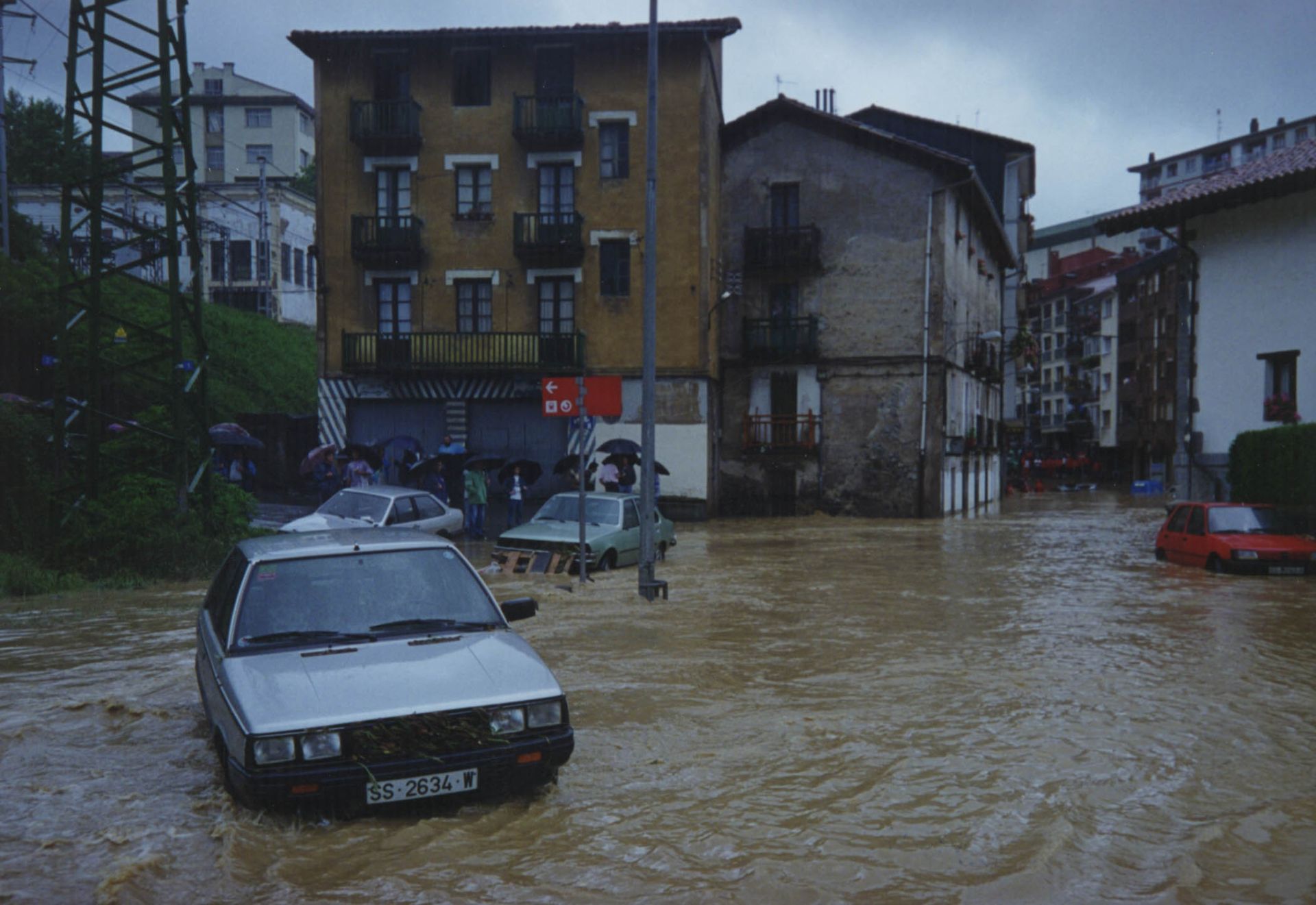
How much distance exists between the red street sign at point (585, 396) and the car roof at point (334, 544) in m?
6.93

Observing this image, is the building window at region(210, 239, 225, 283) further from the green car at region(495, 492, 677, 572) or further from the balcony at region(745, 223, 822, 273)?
the green car at region(495, 492, 677, 572)

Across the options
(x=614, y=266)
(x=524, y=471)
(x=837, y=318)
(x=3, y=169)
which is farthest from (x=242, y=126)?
(x=524, y=471)

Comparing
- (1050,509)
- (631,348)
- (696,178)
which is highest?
(696,178)

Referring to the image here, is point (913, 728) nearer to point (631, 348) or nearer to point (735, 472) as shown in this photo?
point (631, 348)

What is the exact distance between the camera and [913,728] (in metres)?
8.23

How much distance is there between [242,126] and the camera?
216ft

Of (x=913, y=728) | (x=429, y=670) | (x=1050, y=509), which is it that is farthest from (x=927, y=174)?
(x=429, y=670)

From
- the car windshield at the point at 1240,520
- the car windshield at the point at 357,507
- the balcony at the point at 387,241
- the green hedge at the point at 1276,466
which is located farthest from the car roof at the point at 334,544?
the balcony at the point at 387,241

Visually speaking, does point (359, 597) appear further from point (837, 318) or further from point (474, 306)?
point (837, 318)

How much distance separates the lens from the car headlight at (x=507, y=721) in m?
5.75

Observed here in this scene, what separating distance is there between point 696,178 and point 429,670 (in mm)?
27173

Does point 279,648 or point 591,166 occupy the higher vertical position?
point 591,166

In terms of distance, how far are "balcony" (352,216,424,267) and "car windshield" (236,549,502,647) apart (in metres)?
26.0

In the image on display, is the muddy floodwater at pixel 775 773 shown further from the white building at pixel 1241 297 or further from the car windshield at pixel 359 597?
the white building at pixel 1241 297
